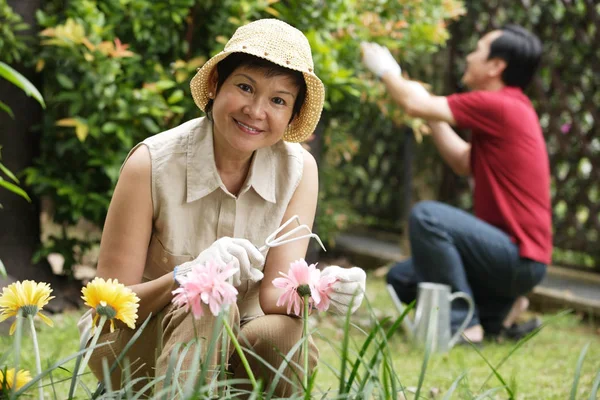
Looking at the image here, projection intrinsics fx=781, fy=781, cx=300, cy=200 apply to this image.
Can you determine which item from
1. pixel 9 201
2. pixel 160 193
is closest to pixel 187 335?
pixel 160 193

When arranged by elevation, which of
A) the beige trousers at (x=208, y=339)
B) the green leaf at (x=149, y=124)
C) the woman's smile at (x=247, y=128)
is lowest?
the beige trousers at (x=208, y=339)

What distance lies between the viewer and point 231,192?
6.53 ft

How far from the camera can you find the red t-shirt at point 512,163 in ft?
11.7

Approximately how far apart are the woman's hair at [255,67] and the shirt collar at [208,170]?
76 mm

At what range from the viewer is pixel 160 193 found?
6.06ft

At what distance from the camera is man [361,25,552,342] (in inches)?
137

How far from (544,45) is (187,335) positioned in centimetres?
405

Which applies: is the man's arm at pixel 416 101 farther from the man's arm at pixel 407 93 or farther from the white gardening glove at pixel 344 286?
the white gardening glove at pixel 344 286

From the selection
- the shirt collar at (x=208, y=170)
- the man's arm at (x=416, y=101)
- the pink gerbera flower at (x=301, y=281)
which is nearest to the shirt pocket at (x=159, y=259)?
the shirt collar at (x=208, y=170)

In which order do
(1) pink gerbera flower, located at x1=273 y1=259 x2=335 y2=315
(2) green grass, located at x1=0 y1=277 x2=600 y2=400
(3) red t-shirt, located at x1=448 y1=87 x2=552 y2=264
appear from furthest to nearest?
(3) red t-shirt, located at x1=448 y1=87 x2=552 y2=264
(2) green grass, located at x1=0 y1=277 x2=600 y2=400
(1) pink gerbera flower, located at x1=273 y1=259 x2=335 y2=315

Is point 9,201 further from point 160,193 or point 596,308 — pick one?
point 596,308

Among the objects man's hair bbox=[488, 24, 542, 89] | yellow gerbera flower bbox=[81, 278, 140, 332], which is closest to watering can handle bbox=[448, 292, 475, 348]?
man's hair bbox=[488, 24, 542, 89]

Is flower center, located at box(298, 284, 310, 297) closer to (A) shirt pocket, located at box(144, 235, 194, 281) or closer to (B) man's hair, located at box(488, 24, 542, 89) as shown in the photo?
(A) shirt pocket, located at box(144, 235, 194, 281)

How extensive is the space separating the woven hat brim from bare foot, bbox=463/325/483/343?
1715mm
